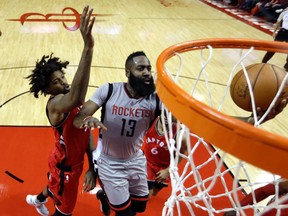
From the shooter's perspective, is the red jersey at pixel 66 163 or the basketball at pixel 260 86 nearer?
the basketball at pixel 260 86

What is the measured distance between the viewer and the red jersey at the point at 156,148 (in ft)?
9.18

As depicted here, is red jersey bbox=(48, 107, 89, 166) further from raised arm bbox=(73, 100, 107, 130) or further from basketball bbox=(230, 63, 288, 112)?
basketball bbox=(230, 63, 288, 112)

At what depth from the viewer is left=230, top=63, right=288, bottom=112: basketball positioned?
6.00ft

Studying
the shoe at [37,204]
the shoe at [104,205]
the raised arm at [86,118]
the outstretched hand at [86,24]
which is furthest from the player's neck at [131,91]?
the shoe at [37,204]

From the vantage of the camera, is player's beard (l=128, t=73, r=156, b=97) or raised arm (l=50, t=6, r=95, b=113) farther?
player's beard (l=128, t=73, r=156, b=97)

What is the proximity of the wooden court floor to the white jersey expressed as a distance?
126 cm

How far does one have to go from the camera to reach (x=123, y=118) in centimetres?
233

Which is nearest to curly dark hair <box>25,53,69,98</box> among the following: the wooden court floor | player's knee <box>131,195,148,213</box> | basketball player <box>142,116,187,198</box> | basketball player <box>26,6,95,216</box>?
basketball player <box>26,6,95,216</box>

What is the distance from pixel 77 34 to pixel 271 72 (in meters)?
7.01

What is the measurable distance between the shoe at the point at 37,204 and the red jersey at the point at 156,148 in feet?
3.07

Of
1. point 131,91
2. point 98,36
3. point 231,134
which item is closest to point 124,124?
point 131,91

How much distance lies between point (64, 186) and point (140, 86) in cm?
89

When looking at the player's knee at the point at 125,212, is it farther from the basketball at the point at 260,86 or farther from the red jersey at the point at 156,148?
the basketball at the point at 260,86

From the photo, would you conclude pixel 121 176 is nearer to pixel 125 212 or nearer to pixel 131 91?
pixel 125 212
